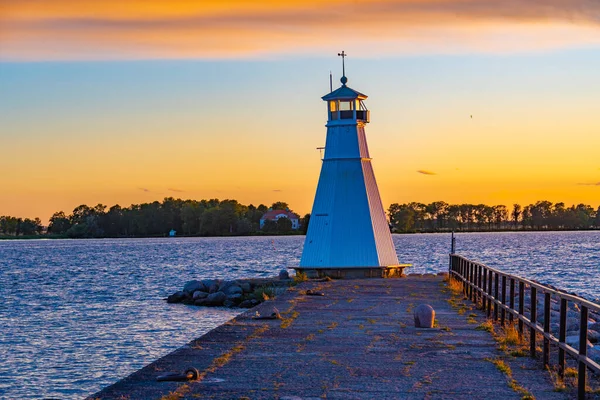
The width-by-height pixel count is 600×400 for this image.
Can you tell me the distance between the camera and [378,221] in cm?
3262

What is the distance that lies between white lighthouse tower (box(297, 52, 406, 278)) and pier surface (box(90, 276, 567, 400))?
13288 millimetres

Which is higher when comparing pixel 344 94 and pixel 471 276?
pixel 344 94

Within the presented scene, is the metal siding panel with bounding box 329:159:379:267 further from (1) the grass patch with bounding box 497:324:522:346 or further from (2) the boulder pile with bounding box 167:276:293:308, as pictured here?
(1) the grass patch with bounding box 497:324:522:346

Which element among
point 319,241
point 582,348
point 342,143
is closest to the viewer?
point 582,348

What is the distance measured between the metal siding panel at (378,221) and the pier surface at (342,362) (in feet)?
45.1

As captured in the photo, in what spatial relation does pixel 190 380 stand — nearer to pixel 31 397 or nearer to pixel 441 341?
pixel 441 341

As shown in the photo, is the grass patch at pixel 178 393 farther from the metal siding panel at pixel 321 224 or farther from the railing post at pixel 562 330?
the metal siding panel at pixel 321 224

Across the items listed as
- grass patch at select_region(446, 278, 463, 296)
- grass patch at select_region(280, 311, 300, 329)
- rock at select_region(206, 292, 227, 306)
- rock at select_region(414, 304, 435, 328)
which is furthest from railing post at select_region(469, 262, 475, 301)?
rock at select_region(206, 292, 227, 306)

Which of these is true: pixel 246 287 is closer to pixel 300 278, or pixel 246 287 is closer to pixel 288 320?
pixel 300 278

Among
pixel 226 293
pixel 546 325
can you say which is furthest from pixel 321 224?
pixel 546 325

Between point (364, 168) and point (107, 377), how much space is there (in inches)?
646

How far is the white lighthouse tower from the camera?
105ft

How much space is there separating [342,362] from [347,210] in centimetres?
2036

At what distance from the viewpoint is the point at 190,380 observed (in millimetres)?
10445
